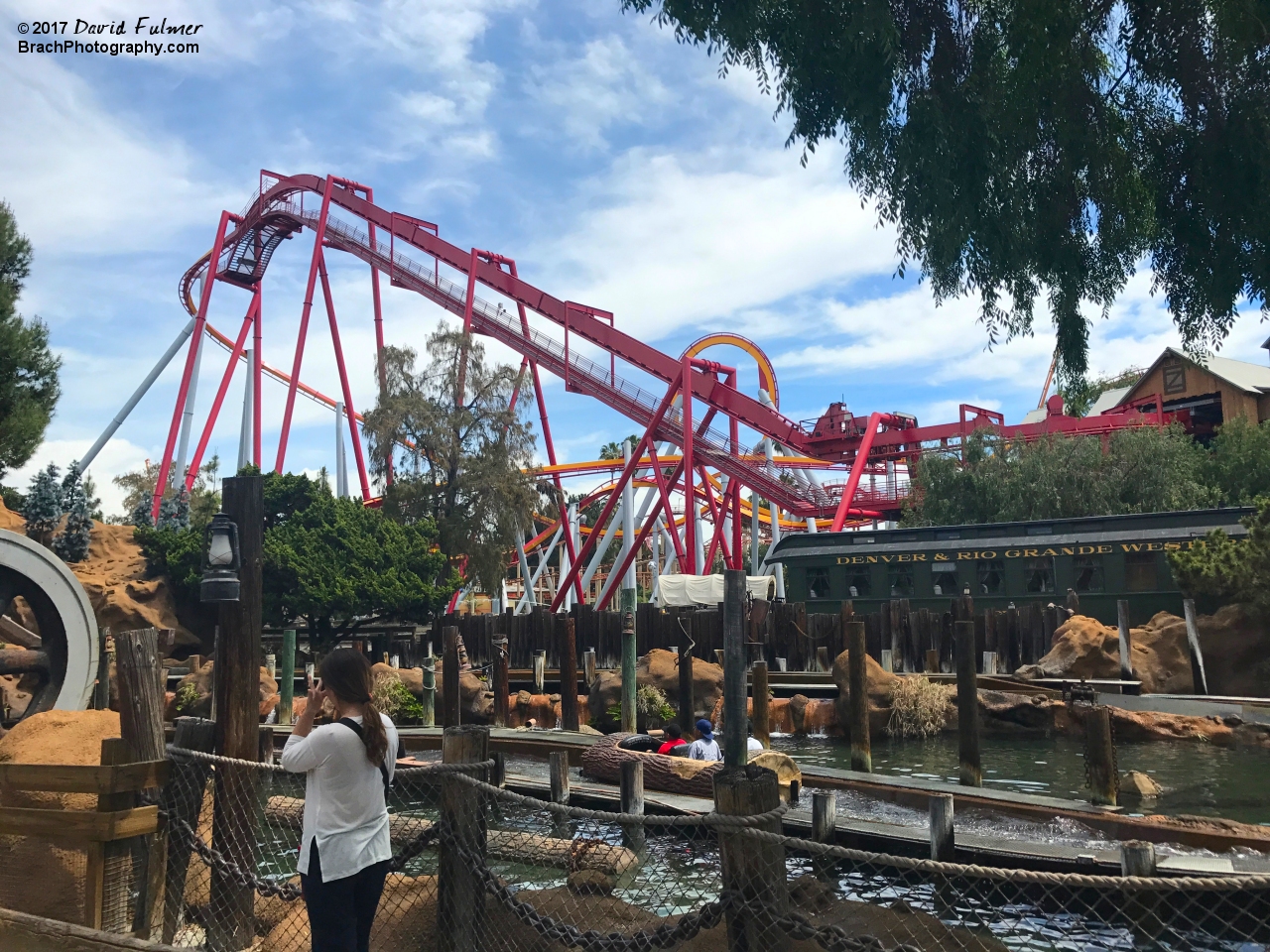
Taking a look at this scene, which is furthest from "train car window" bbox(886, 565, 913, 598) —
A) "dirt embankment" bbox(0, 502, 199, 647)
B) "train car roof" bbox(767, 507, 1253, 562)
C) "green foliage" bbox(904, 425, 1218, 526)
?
"dirt embankment" bbox(0, 502, 199, 647)

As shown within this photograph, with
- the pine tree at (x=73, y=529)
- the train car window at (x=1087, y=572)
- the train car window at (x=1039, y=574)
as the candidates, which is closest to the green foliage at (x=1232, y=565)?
the train car window at (x=1087, y=572)

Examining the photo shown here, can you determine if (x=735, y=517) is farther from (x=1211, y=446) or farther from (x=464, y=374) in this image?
(x=1211, y=446)

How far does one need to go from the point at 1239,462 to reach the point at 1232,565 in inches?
659

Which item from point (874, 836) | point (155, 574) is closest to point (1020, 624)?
point (874, 836)

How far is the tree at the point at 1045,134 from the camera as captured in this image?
19.8 feet

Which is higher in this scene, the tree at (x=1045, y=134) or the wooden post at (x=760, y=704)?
the tree at (x=1045, y=134)

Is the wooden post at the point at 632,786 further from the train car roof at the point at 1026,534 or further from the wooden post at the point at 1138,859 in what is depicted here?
the train car roof at the point at 1026,534

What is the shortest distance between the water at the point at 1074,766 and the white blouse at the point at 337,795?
983 centimetres

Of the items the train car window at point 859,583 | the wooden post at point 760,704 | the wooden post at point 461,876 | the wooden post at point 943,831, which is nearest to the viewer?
the wooden post at point 461,876

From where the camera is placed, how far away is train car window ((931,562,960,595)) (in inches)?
866

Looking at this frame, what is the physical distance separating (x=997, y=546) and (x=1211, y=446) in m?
19.6

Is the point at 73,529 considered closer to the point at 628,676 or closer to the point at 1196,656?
the point at 628,676

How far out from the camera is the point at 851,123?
6574 mm

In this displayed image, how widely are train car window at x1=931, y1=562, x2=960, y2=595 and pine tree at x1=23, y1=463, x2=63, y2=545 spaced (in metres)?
21.1
